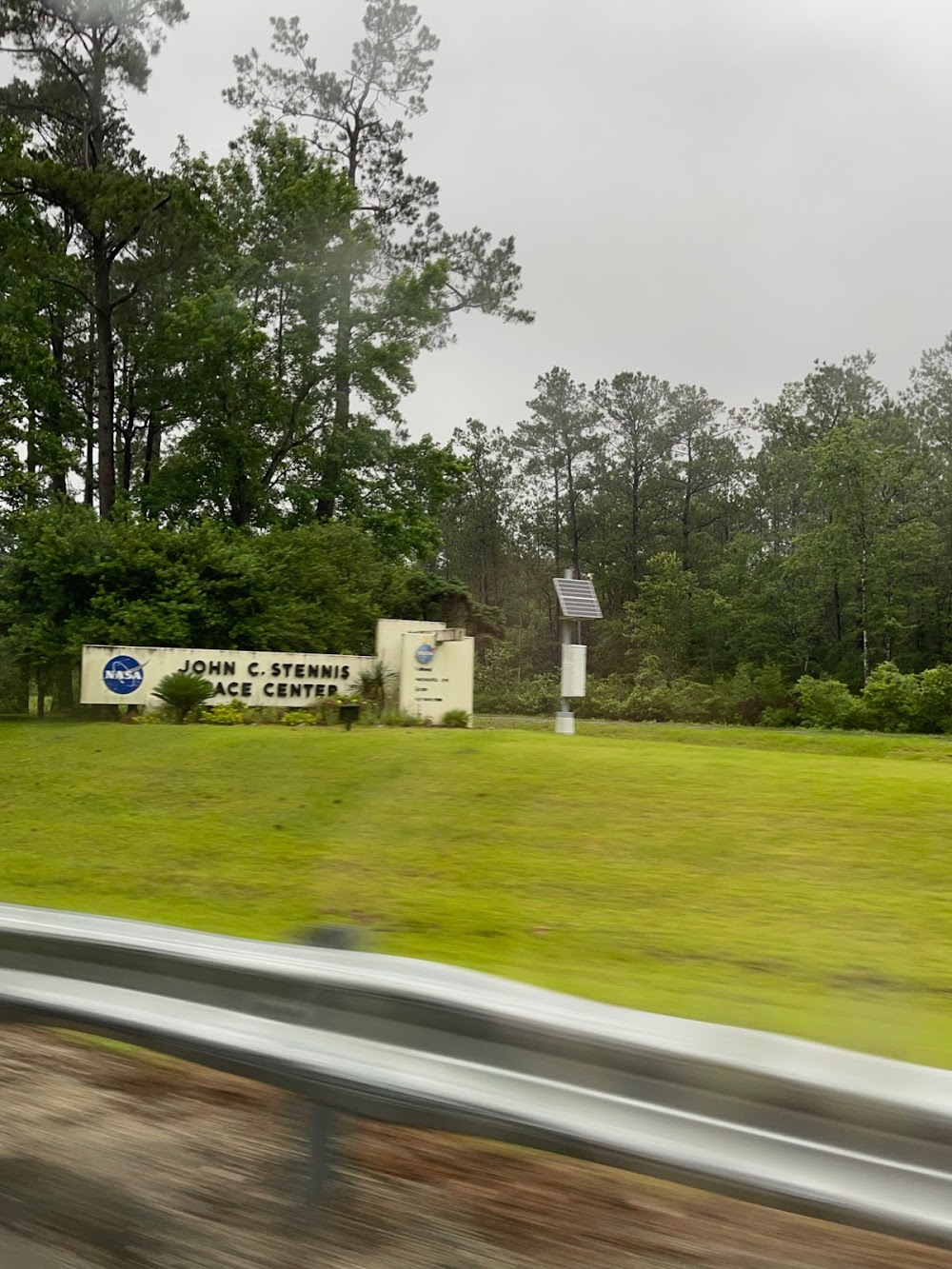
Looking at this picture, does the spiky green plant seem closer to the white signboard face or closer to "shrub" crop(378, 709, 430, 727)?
the white signboard face

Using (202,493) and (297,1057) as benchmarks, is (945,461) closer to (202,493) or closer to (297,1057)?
(202,493)

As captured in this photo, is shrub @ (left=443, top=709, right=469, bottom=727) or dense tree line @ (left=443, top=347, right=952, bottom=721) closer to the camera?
shrub @ (left=443, top=709, right=469, bottom=727)

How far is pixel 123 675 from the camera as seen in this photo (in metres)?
20.7

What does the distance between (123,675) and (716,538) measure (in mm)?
41576

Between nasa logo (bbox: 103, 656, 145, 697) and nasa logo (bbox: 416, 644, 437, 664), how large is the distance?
15.8 feet

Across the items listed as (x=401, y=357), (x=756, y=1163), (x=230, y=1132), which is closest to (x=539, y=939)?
(x=230, y=1132)

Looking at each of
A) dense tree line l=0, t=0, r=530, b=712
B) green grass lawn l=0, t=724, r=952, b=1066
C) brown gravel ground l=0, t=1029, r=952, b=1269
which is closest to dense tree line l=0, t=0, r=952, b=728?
dense tree line l=0, t=0, r=530, b=712

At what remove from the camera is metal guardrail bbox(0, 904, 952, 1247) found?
238 centimetres

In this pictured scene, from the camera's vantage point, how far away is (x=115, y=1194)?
11.1 feet

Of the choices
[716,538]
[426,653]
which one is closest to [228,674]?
[426,653]

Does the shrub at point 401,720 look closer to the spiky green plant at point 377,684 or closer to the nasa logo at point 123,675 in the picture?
the spiky green plant at point 377,684

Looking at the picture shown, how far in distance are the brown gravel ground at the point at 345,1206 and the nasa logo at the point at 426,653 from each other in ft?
59.4

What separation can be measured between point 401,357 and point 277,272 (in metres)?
4.50

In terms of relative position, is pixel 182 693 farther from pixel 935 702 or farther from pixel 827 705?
pixel 827 705
